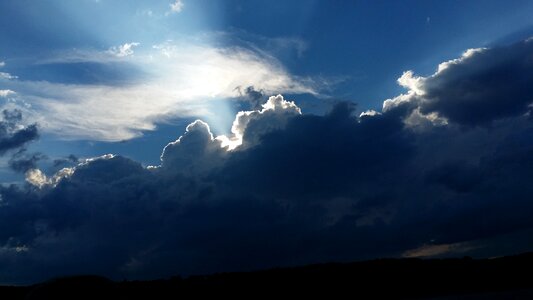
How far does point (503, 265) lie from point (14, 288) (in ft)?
446

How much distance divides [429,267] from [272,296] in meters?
54.1

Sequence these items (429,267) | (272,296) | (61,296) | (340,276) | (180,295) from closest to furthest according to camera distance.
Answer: (61,296), (180,295), (272,296), (340,276), (429,267)

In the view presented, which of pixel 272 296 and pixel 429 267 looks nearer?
pixel 272 296

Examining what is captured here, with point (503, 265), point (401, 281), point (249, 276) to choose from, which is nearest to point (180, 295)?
point (249, 276)

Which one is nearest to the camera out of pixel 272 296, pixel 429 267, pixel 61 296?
pixel 61 296

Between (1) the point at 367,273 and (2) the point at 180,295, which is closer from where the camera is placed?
(2) the point at 180,295

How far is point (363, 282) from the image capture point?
132625 millimetres

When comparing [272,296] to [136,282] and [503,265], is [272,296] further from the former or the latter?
[503,265]

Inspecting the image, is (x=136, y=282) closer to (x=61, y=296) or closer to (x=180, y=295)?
(x=180, y=295)

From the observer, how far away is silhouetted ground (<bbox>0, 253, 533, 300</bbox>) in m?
118

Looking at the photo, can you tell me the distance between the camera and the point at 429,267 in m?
150

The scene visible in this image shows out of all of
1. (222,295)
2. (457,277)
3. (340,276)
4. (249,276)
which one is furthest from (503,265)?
(222,295)

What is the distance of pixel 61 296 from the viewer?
5125cm

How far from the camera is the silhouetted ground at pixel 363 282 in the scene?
117625mm
